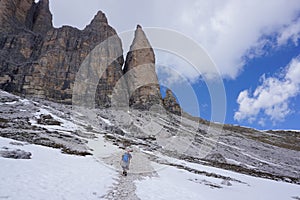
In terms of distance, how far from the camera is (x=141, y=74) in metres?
99.2

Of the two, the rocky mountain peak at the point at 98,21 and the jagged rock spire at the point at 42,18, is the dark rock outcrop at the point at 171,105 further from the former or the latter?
the jagged rock spire at the point at 42,18

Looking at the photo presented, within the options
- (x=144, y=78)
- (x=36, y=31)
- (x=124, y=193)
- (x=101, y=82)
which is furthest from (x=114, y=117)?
(x=36, y=31)

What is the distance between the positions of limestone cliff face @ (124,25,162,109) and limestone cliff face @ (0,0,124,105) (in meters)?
5.78

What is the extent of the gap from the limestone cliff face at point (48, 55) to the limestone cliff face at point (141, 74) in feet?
19.0

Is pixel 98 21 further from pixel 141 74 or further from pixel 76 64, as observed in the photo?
pixel 141 74

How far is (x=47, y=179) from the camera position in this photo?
9.04 meters

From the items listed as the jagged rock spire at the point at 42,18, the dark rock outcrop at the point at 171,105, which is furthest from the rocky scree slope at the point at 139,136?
the jagged rock spire at the point at 42,18

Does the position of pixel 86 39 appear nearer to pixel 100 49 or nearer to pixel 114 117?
pixel 100 49

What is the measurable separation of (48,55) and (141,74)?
40.4 m

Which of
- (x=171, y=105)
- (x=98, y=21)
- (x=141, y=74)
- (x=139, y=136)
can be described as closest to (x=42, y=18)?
(x=98, y=21)

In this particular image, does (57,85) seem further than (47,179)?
Yes

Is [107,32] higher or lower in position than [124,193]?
higher

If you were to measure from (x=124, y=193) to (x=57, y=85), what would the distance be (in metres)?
80.7

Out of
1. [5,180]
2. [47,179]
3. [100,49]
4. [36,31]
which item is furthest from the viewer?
[36,31]
